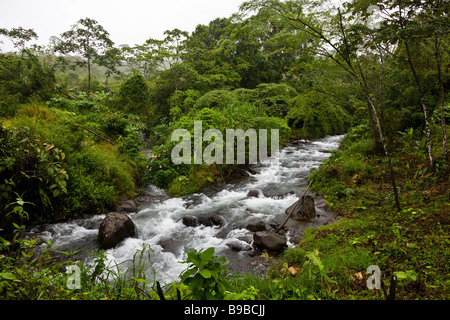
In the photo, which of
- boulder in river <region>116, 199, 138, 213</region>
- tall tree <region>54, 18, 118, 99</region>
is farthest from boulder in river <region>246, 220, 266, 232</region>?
tall tree <region>54, 18, 118, 99</region>

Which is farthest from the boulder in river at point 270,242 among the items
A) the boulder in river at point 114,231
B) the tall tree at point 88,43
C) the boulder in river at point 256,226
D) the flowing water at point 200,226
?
the tall tree at point 88,43

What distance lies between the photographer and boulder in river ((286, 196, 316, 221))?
5633 millimetres

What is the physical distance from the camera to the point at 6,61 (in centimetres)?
1067

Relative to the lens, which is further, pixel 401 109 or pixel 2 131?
pixel 401 109

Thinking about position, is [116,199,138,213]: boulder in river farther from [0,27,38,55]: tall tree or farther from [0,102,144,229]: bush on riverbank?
[0,27,38,55]: tall tree

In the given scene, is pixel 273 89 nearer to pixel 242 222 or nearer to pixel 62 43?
pixel 242 222

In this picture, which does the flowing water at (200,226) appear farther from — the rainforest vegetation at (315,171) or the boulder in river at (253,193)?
the rainforest vegetation at (315,171)

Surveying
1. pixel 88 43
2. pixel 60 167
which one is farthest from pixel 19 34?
pixel 60 167

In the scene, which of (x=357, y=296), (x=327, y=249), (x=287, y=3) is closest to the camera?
(x=357, y=296)

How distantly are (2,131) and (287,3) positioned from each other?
6552mm

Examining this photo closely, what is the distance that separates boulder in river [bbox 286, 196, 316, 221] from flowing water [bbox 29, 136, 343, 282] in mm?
187

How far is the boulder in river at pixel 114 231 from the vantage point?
16.3 feet

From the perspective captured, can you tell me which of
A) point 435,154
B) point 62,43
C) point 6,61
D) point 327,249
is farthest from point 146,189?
point 62,43
